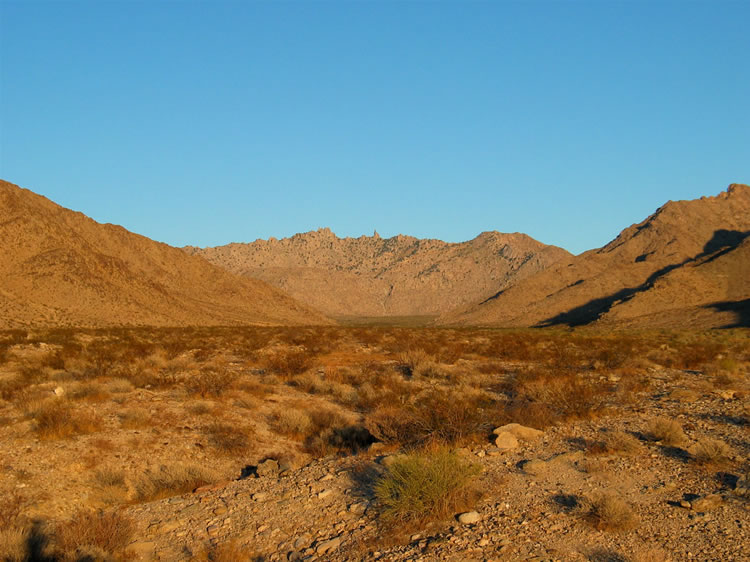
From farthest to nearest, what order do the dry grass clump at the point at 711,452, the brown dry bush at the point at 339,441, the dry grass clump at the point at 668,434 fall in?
the brown dry bush at the point at 339,441
the dry grass clump at the point at 668,434
the dry grass clump at the point at 711,452

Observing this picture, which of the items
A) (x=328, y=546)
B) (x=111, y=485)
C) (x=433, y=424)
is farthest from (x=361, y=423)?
(x=328, y=546)

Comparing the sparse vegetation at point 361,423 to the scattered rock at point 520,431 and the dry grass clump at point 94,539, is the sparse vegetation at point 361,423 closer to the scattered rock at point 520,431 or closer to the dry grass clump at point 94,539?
the dry grass clump at point 94,539

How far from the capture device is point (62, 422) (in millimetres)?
11812

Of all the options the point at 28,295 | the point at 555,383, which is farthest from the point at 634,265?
the point at 555,383

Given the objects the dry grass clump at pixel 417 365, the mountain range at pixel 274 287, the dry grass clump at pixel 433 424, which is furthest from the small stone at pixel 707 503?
the mountain range at pixel 274 287

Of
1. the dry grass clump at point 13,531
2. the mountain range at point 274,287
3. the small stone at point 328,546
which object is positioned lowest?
the small stone at point 328,546

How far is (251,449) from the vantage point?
11570 millimetres

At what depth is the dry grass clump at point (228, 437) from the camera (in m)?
11.4

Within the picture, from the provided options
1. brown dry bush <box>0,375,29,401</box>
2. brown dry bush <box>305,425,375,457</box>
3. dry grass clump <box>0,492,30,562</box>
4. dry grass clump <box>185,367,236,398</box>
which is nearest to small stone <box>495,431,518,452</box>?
brown dry bush <box>305,425,375,457</box>

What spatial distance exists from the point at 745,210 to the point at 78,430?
524ft

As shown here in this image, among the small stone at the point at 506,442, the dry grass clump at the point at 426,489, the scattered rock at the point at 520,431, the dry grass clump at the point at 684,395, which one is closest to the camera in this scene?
the dry grass clump at the point at 426,489

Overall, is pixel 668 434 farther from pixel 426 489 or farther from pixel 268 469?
pixel 268 469

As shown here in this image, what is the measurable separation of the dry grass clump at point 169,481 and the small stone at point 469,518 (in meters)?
4.53

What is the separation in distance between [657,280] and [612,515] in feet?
340
